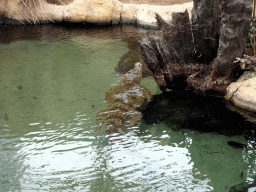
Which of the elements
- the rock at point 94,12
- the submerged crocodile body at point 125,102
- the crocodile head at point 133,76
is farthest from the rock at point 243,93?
the rock at point 94,12

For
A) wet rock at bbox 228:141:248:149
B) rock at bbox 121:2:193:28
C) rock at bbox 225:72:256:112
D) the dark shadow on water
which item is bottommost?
wet rock at bbox 228:141:248:149

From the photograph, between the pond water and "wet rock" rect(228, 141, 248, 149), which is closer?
the pond water

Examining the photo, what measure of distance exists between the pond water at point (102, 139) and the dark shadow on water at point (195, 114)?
2 cm

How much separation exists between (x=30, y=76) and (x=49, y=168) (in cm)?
408

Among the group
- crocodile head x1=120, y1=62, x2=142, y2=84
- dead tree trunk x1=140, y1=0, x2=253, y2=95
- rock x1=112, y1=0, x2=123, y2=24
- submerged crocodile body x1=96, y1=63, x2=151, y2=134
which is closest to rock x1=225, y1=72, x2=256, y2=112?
dead tree trunk x1=140, y1=0, x2=253, y2=95

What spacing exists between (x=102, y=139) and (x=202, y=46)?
2.97 meters

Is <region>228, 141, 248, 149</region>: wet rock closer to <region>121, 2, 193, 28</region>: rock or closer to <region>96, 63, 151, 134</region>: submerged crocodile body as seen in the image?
<region>96, 63, 151, 134</region>: submerged crocodile body

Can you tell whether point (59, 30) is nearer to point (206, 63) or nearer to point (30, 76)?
point (30, 76)

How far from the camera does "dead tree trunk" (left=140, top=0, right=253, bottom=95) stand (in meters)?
5.37

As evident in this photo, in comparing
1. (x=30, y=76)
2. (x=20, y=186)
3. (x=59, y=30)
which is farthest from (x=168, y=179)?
(x=59, y=30)

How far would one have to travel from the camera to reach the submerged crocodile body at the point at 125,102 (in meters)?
5.42

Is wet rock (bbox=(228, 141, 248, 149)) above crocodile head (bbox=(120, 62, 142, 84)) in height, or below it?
below

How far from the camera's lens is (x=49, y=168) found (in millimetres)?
4273

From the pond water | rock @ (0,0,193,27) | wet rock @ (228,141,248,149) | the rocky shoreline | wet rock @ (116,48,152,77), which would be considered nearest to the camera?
the pond water
